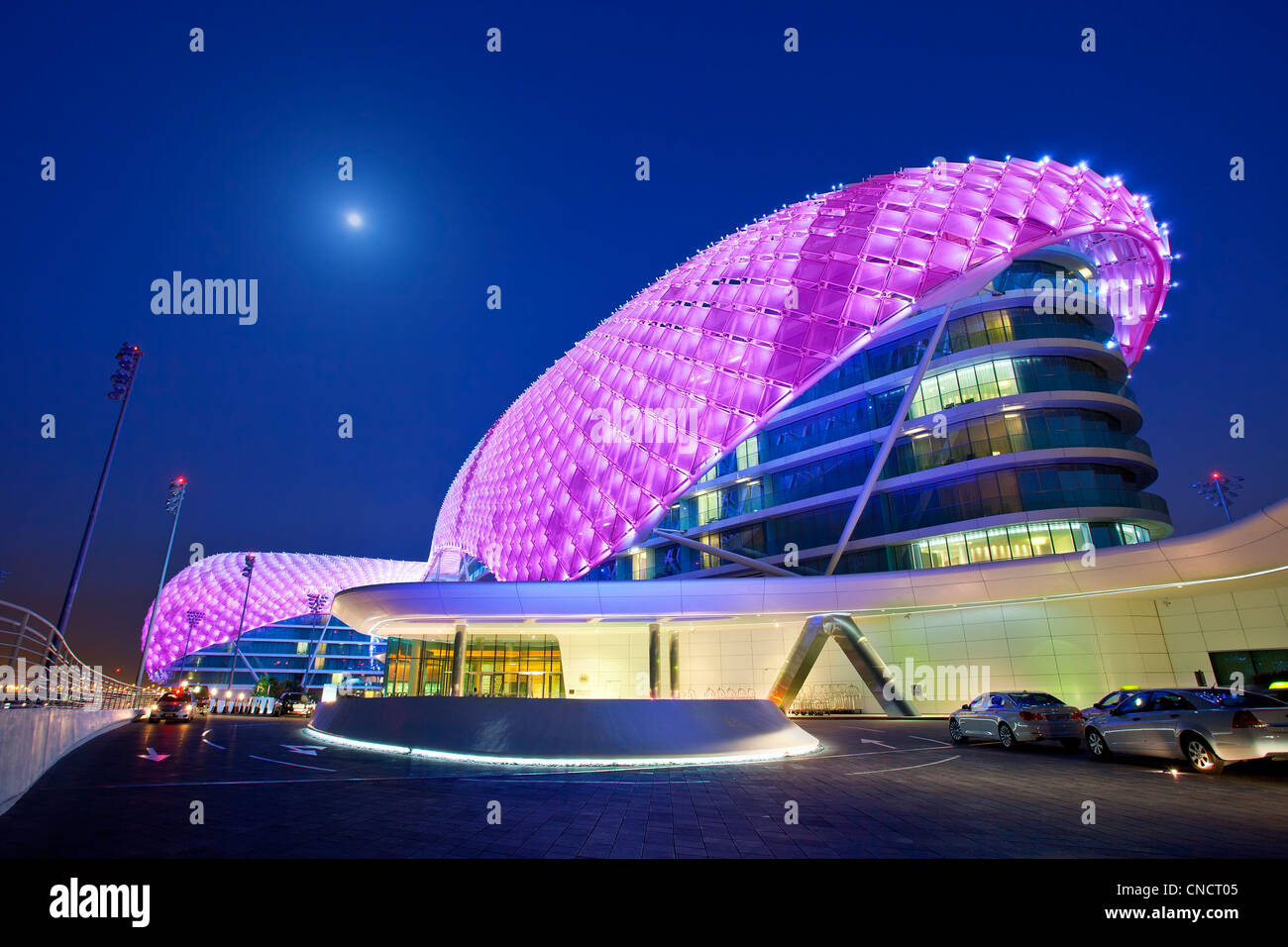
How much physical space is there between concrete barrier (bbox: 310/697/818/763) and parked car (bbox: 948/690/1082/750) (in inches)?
206

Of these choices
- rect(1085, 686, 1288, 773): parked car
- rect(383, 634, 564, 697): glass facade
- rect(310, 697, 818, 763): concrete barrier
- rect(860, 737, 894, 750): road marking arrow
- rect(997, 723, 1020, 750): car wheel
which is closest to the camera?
rect(1085, 686, 1288, 773): parked car

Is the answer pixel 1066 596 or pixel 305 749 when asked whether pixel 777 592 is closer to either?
pixel 1066 596

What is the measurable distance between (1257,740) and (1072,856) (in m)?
9.02

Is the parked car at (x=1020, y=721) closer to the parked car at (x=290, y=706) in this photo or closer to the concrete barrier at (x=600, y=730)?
the concrete barrier at (x=600, y=730)

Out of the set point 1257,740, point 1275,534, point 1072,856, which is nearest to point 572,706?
point 1072,856

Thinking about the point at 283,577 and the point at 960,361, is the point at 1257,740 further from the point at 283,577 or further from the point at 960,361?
the point at 283,577

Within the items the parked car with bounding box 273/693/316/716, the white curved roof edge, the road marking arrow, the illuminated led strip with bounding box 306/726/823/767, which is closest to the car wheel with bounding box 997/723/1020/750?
the road marking arrow

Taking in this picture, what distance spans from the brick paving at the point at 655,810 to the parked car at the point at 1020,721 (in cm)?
189

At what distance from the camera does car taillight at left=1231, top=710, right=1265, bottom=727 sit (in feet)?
38.0

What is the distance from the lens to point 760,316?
2444cm

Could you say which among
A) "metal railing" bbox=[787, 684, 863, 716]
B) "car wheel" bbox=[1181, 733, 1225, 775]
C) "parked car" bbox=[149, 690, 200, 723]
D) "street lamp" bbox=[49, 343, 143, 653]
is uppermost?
"street lamp" bbox=[49, 343, 143, 653]

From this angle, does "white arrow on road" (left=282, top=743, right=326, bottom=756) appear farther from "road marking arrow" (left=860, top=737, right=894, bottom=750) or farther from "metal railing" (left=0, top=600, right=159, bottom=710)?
"road marking arrow" (left=860, top=737, right=894, bottom=750)

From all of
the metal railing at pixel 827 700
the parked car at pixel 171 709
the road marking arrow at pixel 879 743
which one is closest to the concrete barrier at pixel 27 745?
the road marking arrow at pixel 879 743
